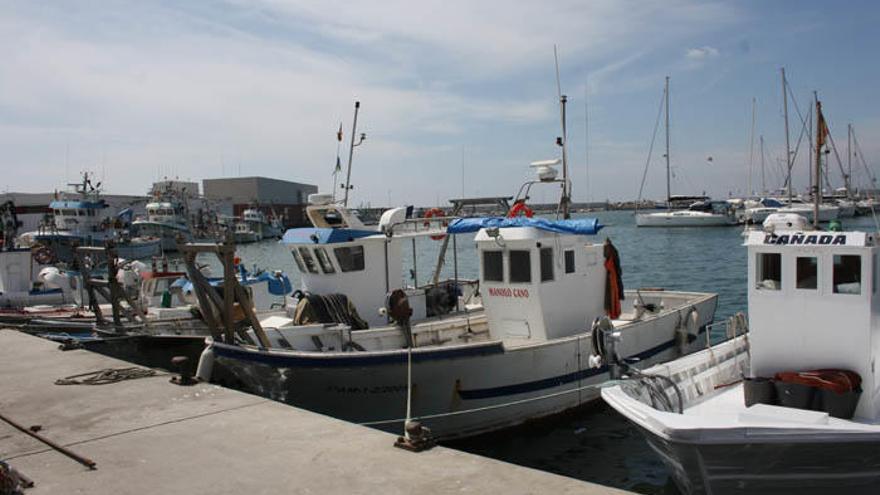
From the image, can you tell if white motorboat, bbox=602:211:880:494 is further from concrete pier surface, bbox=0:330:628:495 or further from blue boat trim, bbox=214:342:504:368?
blue boat trim, bbox=214:342:504:368

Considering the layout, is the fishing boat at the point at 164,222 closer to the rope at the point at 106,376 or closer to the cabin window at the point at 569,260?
the cabin window at the point at 569,260

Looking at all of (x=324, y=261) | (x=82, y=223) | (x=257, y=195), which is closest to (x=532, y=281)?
(x=324, y=261)

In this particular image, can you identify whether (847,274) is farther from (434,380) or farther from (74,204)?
(74,204)

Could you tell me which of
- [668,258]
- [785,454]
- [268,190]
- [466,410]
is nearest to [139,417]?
[466,410]

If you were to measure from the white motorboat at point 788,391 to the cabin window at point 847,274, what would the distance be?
13 millimetres

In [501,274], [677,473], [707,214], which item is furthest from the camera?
[707,214]

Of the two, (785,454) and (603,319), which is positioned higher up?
(603,319)

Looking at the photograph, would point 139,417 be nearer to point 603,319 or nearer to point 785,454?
point 603,319

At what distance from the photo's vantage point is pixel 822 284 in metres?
8.74

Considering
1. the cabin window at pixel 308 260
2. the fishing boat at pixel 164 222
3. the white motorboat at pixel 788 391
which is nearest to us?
the white motorboat at pixel 788 391

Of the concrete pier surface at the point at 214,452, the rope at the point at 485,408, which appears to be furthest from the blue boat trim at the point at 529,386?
the concrete pier surface at the point at 214,452

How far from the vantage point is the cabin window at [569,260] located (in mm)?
13305

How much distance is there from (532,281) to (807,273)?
4.96 m

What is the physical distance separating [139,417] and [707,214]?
80915 millimetres
